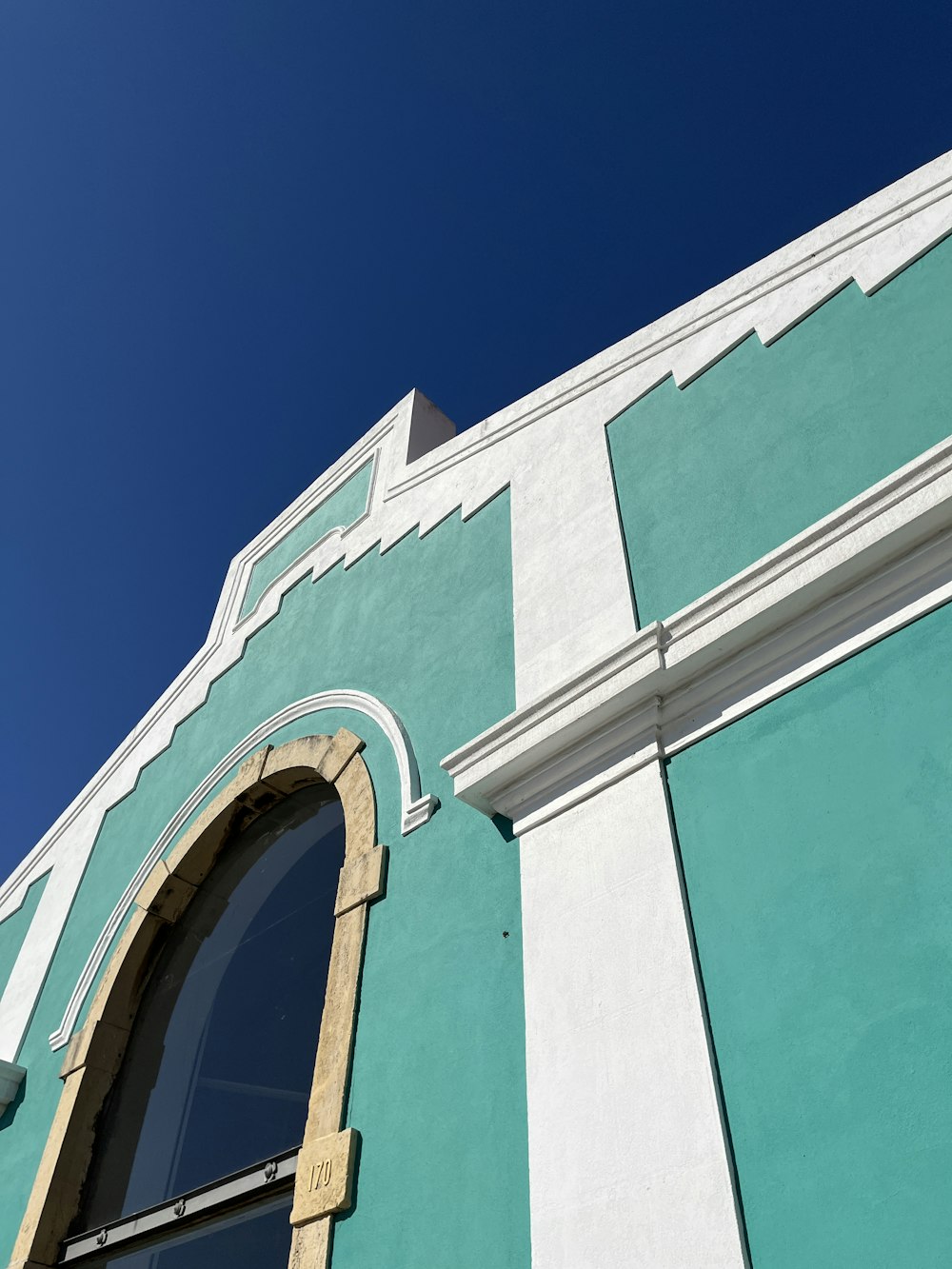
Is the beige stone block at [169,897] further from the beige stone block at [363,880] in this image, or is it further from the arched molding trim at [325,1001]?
the beige stone block at [363,880]

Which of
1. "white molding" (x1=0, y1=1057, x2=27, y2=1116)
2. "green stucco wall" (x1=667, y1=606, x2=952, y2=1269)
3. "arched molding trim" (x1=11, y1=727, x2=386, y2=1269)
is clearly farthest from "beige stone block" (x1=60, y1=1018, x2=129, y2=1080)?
"green stucco wall" (x1=667, y1=606, x2=952, y2=1269)

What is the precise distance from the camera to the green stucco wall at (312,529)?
8.16 m

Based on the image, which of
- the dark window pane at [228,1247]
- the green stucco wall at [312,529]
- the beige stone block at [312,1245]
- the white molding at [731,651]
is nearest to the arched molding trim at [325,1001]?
the beige stone block at [312,1245]

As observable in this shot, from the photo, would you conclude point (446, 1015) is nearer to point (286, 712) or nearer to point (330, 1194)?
point (330, 1194)

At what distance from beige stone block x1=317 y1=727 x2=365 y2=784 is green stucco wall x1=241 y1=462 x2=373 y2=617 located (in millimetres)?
2248

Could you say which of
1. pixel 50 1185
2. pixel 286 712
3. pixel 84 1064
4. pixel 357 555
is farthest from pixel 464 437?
pixel 50 1185

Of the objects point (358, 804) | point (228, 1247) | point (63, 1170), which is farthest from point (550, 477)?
point (63, 1170)

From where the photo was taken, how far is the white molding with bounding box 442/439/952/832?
12.0 ft

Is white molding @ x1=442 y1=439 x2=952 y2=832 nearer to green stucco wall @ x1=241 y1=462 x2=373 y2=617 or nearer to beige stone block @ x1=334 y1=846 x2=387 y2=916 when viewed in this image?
beige stone block @ x1=334 y1=846 x2=387 y2=916

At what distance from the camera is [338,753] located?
6008 millimetres

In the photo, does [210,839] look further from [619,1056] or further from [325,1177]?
[619,1056]

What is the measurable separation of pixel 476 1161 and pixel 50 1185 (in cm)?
320

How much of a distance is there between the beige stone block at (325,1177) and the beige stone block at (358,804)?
4.55 ft

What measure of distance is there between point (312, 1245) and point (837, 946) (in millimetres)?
2379
